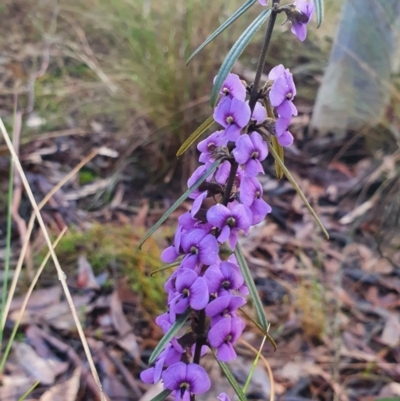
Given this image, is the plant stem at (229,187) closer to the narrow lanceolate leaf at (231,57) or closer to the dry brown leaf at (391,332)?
the narrow lanceolate leaf at (231,57)

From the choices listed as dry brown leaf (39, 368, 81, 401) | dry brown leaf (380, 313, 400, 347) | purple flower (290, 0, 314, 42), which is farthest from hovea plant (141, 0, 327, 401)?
dry brown leaf (380, 313, 400, 347)

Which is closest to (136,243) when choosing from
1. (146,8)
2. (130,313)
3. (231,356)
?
(130,313)

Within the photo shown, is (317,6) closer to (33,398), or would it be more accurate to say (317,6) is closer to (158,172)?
(33,398)

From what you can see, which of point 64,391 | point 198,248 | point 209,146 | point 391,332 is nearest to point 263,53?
point 209,146

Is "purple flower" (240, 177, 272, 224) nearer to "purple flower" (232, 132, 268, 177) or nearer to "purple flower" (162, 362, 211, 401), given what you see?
"purple flower" (232, 132, 268, 177)

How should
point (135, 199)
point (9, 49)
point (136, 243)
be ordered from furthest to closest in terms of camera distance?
point (9, 49), point (135, 199), point (136, 243)

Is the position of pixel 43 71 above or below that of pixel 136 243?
above

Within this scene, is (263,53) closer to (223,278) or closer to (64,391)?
(223,278)
